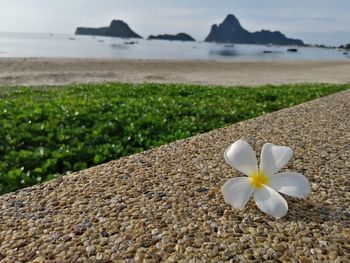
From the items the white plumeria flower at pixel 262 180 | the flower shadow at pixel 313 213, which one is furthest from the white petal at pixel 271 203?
the flower shadow at pixel 313 213

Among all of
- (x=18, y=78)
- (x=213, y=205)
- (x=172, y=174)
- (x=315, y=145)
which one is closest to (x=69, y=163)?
(x=172, y=174)

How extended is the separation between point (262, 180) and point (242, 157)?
0.65 ft

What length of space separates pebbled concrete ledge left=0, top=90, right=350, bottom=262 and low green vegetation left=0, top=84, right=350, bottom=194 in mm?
1170

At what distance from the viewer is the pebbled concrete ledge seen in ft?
6.86

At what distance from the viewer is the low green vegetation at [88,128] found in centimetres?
447

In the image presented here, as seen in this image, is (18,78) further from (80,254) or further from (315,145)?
(80,254)

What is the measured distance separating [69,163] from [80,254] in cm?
262

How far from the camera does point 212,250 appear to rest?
2094mm

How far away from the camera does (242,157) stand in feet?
8.36

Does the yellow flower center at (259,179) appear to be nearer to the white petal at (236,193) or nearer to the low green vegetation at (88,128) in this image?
the white petal at (236,193)

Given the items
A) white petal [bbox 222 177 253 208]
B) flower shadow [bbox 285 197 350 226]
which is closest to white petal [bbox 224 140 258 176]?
white petal [bbox 222 177 253 208]

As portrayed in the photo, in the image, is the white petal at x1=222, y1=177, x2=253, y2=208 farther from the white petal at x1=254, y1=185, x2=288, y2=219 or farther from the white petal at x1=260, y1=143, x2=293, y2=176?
the white petal at x1=260, y1=143, x2=293, y2=176

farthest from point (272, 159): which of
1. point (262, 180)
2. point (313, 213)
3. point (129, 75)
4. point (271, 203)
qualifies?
point (129, 75)

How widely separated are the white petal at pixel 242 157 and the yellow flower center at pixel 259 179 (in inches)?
1.2
